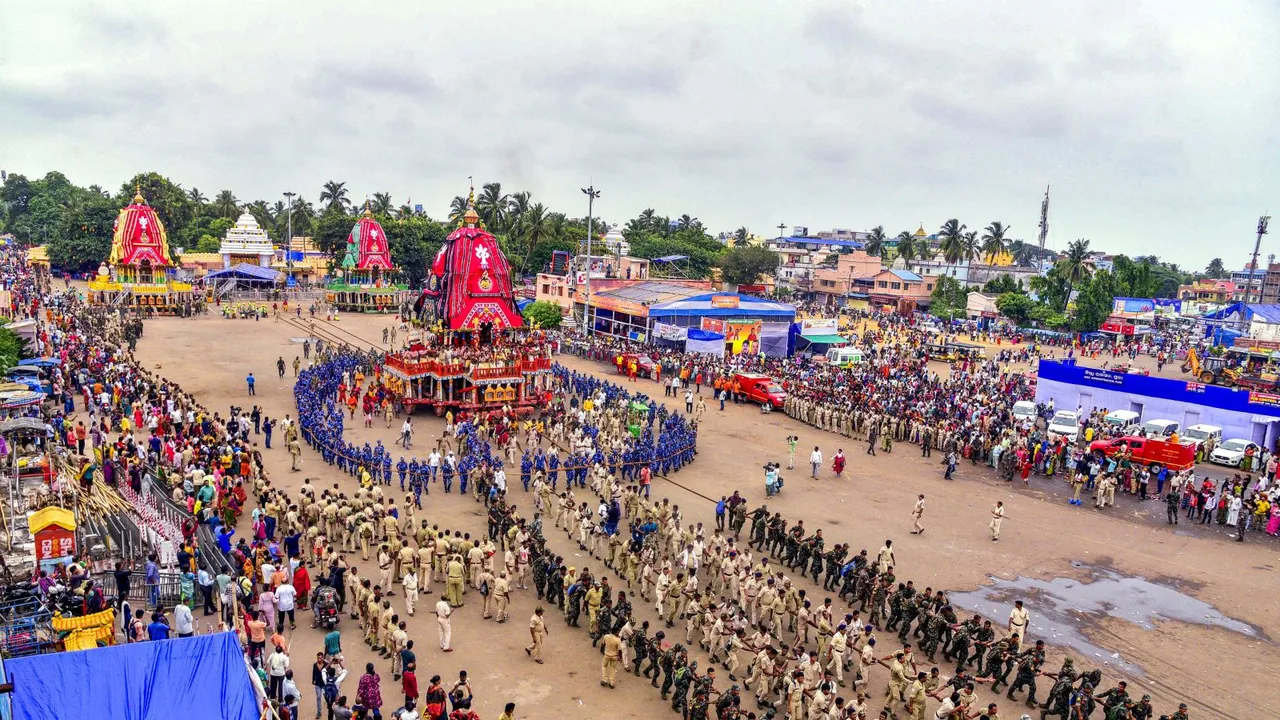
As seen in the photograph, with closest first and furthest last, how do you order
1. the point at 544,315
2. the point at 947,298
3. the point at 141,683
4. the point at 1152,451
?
1. the point at 141,683
2. the point at 1152,451
3. the point at 544,315
4. the point at 947,298

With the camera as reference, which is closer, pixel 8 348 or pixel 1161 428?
pixel 8 348

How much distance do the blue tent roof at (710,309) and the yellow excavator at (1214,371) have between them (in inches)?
893

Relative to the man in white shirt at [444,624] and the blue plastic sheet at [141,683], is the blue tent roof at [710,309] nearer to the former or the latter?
the man in white shirt at [444,624]

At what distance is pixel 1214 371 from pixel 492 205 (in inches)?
2470

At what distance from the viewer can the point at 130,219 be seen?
6341 cm

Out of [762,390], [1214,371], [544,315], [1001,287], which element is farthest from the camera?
[1001,287]

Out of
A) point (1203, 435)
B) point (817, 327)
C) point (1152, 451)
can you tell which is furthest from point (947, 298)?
→ point (1152, 451)

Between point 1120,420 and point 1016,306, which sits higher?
point 1016,306

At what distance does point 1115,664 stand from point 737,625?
22.1ft

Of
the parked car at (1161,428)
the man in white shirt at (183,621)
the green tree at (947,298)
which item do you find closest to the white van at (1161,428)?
the parked car at (1161,428)

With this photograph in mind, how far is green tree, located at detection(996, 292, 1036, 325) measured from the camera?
233ft

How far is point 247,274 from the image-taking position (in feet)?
249

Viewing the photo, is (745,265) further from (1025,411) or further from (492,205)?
(1025,411)

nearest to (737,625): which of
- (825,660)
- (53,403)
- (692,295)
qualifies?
(825,660)
